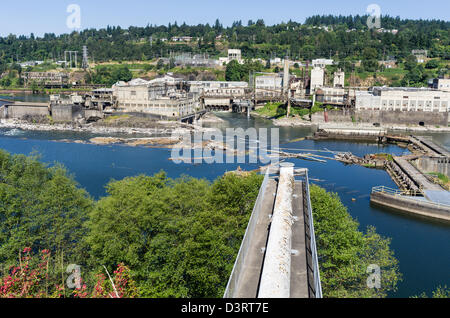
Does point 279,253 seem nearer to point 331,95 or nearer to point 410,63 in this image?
point 331,95

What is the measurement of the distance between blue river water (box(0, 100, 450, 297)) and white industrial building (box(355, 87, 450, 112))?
4048mm

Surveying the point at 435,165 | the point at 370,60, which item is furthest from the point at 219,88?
the point at 435,165

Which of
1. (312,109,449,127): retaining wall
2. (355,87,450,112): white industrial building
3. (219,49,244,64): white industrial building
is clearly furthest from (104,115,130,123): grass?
(219,49,244,64): white industrial building

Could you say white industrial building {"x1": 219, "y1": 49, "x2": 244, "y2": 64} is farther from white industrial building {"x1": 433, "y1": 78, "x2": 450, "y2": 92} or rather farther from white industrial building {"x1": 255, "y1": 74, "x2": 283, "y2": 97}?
white industrial building {"x1": 433, "y1": 78, "x2": 450, "y2": 92}

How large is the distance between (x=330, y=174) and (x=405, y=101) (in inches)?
626

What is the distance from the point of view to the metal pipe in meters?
4.45

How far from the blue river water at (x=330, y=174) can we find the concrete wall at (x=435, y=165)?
201 cm

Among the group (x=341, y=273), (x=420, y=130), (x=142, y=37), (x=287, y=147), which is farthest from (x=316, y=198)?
(x=142, y=37)

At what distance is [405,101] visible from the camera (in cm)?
3064

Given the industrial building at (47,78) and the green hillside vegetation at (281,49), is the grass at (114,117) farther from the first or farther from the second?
the industrial building at (47,78)

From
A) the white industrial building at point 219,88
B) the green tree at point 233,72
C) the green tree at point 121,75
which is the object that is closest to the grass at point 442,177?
the white industrial building at point 219,88

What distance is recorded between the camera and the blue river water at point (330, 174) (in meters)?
10.3

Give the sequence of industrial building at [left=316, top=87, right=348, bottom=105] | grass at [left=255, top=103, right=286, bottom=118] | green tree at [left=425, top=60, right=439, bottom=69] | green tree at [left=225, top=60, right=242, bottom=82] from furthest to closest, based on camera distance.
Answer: green tree at [left=225, top=60, right=242, bottom=82]
green tree at [left=425, top=60, right=439, bottom=69]
grass at [left=255, top=103, right=286, bottom=118]
industrial building at [left=316, top=87, right=348, bottom=105]
